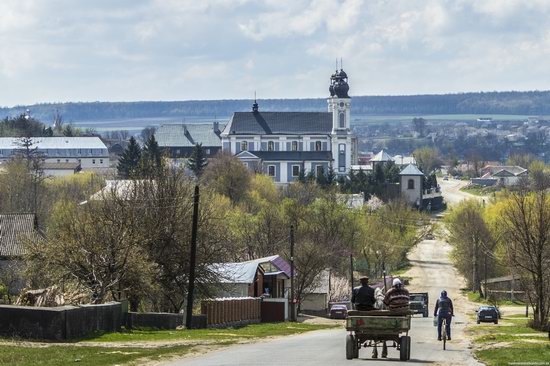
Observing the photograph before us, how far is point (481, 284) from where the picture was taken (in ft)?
389

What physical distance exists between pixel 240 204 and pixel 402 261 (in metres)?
17.5

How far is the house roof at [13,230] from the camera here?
72.8 metres

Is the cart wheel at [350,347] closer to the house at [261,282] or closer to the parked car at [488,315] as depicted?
the house at [261,282]

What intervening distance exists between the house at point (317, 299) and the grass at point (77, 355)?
53944 mm

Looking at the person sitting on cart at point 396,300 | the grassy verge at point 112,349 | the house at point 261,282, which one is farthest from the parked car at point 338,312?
the person sitting on cart at point 396,300

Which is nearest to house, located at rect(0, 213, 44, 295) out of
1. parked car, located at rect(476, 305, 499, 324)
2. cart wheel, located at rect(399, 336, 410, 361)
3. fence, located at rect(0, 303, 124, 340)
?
parked car, located at rect(476, 305, 499, 324)

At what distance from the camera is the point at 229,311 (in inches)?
2375

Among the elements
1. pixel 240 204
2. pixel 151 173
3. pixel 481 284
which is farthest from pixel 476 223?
pixel 151 173

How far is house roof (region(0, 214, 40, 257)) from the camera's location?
72.8m

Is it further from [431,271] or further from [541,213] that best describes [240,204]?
[541,213]

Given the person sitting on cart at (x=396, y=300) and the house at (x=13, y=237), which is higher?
the house at (x=13, y=237)

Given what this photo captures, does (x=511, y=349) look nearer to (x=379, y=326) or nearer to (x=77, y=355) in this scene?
(x=379, y=326)

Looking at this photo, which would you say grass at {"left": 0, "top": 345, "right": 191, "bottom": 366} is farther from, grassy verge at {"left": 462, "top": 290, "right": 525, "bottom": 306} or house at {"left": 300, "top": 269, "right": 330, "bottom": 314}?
grassy verge at {"left": 462, "top": 290, "right": 525, "bottom": 306}

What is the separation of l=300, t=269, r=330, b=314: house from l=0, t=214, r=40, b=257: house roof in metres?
19.3
